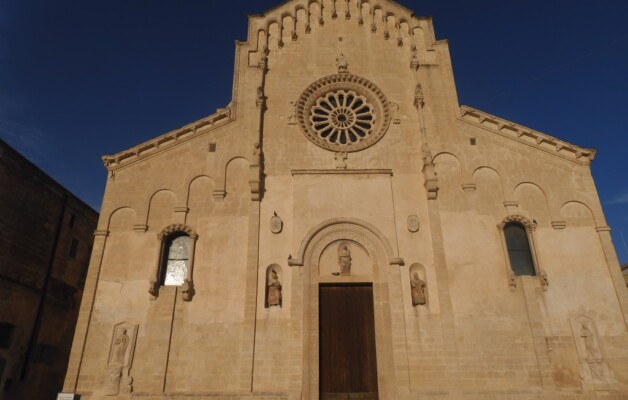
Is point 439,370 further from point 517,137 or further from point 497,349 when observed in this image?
point 517,137

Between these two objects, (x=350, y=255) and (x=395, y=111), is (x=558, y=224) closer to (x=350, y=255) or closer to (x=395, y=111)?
(x=395, y=111)

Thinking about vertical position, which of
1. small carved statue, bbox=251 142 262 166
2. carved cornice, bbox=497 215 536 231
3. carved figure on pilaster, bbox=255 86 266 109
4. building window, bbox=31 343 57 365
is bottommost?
building window, bbox=31 343 57 365

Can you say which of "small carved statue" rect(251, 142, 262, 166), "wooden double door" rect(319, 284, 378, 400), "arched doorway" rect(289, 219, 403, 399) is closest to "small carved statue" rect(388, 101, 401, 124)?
"arched doorway" rect(289, 219, 403, 399)

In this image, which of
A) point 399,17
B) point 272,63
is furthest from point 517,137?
point 272,63

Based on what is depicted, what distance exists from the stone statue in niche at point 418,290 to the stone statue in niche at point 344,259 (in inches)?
95.7

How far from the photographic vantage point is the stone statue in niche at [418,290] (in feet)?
53.5

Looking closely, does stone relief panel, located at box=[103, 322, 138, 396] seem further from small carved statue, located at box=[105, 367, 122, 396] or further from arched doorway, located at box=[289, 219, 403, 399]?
arched doorway, located at box=[289, 219, 403, 399]

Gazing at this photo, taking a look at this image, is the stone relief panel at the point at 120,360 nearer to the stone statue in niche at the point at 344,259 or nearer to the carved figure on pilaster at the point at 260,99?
the stone statue in niche at the point at 344,259

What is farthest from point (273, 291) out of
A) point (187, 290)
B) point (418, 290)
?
point (418, 290)

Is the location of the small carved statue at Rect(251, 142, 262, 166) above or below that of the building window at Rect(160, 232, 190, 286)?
above

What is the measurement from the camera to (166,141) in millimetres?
18922

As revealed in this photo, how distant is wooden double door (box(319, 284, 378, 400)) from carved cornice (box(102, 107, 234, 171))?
851 cm

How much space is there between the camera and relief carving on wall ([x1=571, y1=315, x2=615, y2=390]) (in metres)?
15.0

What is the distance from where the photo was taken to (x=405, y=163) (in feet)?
61.7
